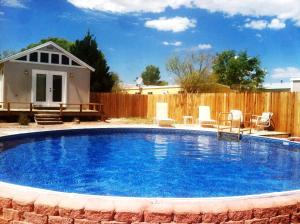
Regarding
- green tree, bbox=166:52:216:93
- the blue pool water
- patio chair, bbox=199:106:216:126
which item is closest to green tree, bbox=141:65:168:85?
green tree, bbox=166:52:216:93

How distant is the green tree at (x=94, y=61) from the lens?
1037 inches

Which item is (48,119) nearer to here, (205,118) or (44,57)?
(44,57)

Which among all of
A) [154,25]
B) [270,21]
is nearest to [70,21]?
[154,25]

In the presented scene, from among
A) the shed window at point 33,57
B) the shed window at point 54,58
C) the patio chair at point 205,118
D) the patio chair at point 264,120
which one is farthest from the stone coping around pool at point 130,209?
the shed window at point 54,58

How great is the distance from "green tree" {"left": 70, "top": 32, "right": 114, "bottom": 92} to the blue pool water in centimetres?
1244

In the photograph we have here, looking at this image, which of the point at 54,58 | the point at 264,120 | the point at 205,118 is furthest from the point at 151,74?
the point at 264,120

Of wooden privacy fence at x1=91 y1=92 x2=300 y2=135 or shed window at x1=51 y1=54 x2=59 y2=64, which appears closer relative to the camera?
wooden privacy fence at x1=91 y1=92 x2=300 y2=135

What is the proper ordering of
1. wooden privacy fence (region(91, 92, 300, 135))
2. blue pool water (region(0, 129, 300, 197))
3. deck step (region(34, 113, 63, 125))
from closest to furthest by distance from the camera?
blue pool water (region(0, 129, 300, 197)) → wooden privacy fence (region(91, 92, 300, 135)) → deck step (region(34, 113, 63, 125))

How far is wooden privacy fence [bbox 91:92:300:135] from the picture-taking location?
1466 centimetres

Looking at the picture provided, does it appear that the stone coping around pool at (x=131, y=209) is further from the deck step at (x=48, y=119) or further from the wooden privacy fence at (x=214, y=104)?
the deck step at (x=48, y=119)

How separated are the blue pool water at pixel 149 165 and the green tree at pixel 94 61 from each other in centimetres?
1244

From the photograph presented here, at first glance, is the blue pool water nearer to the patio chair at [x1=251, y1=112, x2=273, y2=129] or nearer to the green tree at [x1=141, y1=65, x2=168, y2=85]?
the patio chair at [x1=251, y1=112, x2=273, y2=129]

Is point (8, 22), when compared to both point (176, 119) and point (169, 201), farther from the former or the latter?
point (169, 201)

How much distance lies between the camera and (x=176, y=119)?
2147 cm
